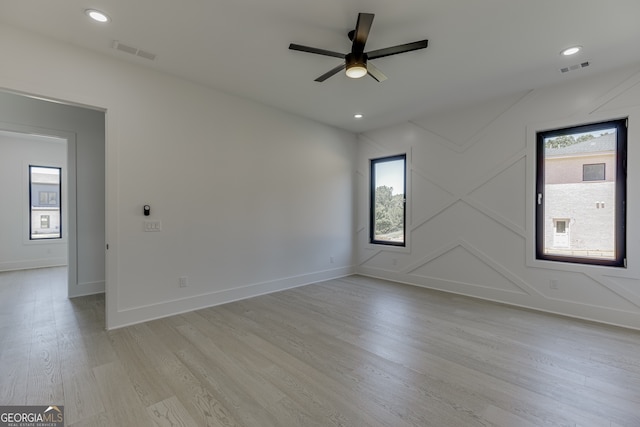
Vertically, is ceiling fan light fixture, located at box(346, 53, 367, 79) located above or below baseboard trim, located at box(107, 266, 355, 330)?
above

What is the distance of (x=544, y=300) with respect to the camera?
12.2ft

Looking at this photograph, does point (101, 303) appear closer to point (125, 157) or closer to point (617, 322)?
point (125, 157)

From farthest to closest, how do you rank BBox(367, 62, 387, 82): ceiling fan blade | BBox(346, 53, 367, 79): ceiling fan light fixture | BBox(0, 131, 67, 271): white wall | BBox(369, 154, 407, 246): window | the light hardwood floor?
BBox(0, 131, 67, 271): white wall < BBox(369, 154, 407, 246): window < BBox(367, 62, 387, 82): ceiling fan blade < BBox(346, 53, 367, 79): ceiling fan light fixture < the light hardwood floor

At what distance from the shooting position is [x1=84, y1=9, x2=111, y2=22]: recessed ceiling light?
2.37 meters

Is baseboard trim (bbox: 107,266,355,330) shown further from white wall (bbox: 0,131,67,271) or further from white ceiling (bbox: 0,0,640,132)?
white wall (bbox: 0,131,67,271)

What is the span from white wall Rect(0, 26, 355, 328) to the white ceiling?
11.2 inches

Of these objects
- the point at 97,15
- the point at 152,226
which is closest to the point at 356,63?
the point at 97,15

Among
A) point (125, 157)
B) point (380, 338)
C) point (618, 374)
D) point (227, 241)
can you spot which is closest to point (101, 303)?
point (227, 241)

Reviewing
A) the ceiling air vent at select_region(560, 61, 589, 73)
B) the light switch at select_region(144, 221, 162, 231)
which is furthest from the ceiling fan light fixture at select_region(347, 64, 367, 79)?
the light switch at select_region(144, 221, 162, 231)

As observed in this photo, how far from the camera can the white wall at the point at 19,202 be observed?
6.00 metres

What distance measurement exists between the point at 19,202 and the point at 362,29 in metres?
8.09

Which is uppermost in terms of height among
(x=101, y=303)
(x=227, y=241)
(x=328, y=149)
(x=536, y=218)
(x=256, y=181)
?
(x=328, y=149)

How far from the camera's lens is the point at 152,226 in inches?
132

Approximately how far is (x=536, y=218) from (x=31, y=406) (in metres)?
5.34
